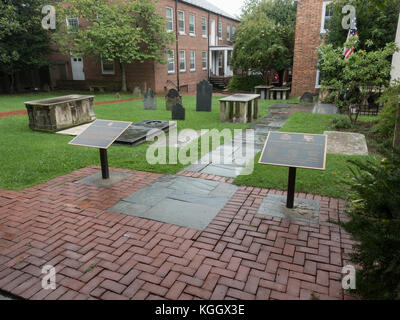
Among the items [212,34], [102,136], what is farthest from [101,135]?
[212,34]

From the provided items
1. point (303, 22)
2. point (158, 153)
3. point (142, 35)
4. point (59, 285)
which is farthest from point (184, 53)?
point (59, 285)

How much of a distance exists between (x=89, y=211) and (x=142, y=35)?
19487mm

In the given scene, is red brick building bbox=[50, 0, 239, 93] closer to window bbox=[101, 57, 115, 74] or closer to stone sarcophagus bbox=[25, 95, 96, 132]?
window bbox=[101, 57, 115, 74]

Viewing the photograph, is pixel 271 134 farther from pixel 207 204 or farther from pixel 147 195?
pixel 147 195

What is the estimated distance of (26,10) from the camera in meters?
21.8

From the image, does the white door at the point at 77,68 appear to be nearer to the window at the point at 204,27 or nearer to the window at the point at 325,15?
the window at the point at 204,27

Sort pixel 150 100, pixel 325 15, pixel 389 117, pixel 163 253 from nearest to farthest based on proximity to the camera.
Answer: pixel 163 253
pixel 389 117
pixel 150 100
pixel 325 15

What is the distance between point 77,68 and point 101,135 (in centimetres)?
2235

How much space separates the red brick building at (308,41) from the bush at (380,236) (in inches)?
669

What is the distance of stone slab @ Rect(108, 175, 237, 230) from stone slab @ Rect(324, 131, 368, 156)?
3.38 metres

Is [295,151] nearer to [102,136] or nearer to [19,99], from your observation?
[102,136]

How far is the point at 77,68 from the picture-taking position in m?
25.1

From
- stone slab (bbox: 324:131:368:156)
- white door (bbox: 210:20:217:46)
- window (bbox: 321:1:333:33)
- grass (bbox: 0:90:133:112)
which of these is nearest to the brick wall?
window (bbox: 321:1:333:33)

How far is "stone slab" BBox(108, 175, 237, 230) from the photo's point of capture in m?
4.34
